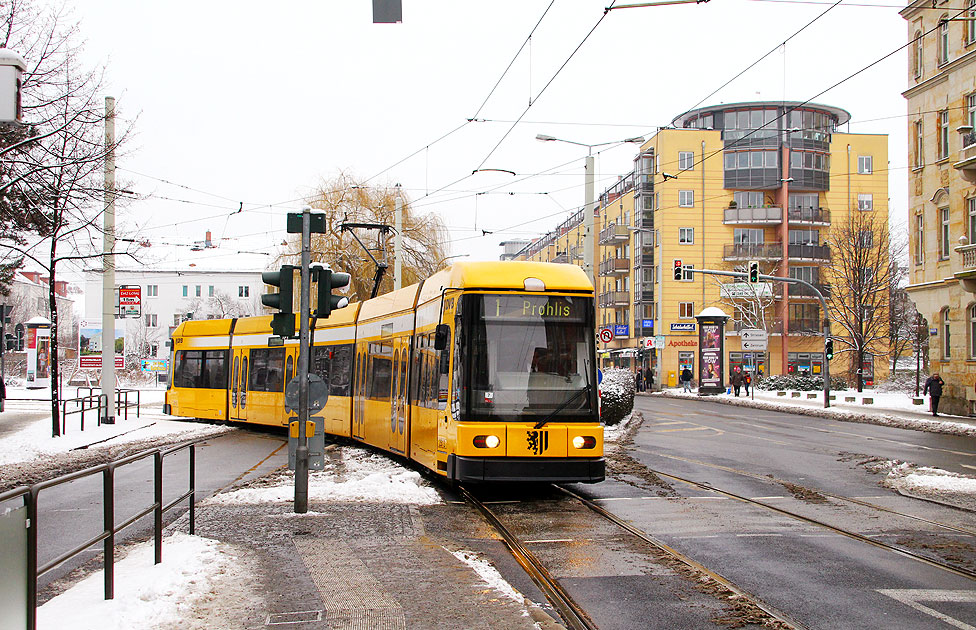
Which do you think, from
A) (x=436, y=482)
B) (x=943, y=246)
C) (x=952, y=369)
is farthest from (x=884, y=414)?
(x=436, y=482)

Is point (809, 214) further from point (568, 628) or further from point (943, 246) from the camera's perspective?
point (568, 628)

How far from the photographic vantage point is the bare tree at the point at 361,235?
145ft

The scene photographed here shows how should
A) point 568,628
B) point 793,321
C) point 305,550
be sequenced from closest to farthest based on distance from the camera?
point 568,628
point 305,550
point 793,321

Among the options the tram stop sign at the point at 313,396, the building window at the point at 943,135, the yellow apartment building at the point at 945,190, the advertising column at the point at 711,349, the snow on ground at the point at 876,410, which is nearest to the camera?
the tram stop sign at the point at 313,396

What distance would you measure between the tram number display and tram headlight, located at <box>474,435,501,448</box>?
5.08 ft

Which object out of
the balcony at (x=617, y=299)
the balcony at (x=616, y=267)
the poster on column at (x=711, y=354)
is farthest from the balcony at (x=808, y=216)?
the poster on column at (x=711, y=354)

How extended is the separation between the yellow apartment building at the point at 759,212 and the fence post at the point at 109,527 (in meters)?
64.2

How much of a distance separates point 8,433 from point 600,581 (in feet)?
70.1

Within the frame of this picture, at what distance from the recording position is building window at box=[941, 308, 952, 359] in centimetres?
3600

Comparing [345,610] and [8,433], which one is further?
[8,433]

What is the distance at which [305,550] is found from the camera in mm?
8766

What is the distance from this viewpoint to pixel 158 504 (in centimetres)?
811

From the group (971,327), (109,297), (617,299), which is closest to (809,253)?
(617,299)

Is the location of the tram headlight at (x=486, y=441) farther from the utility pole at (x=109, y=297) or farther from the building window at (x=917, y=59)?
the building window at (x=917, y=59)
